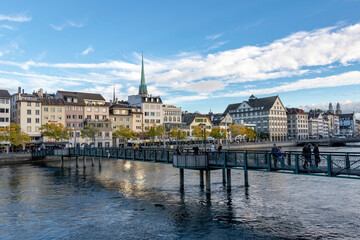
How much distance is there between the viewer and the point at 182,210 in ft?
92.7

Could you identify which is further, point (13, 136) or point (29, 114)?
point (29, 114)

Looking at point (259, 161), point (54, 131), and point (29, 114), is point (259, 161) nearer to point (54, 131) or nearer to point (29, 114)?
point (54, 131)

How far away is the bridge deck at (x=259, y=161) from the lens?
23062 millimetres

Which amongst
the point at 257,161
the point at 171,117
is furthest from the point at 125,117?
the point at 257,161

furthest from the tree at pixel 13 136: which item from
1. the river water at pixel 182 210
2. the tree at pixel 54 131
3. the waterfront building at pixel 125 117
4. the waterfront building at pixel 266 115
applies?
the waterfront building at pixel 266 115

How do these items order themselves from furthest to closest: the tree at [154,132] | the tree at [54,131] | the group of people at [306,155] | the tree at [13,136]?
the tree at [154,132], the tree at [54,131], the tree at [13,136], the group of people at [306,155]

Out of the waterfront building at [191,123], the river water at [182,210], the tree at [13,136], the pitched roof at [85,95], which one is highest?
the pitched roof at [85,95]

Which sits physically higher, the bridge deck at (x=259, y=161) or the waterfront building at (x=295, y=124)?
the waterfront building at (x=295, y=124)

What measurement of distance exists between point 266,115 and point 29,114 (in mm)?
120298

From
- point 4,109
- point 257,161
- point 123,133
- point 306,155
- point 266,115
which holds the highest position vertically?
point 266,115

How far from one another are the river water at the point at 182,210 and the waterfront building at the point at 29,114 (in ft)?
200

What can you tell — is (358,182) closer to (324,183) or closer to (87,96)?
(324,183)

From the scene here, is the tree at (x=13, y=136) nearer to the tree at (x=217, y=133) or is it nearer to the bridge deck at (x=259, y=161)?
the bridge deck at (x=259, y=161)

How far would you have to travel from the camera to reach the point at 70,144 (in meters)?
105
